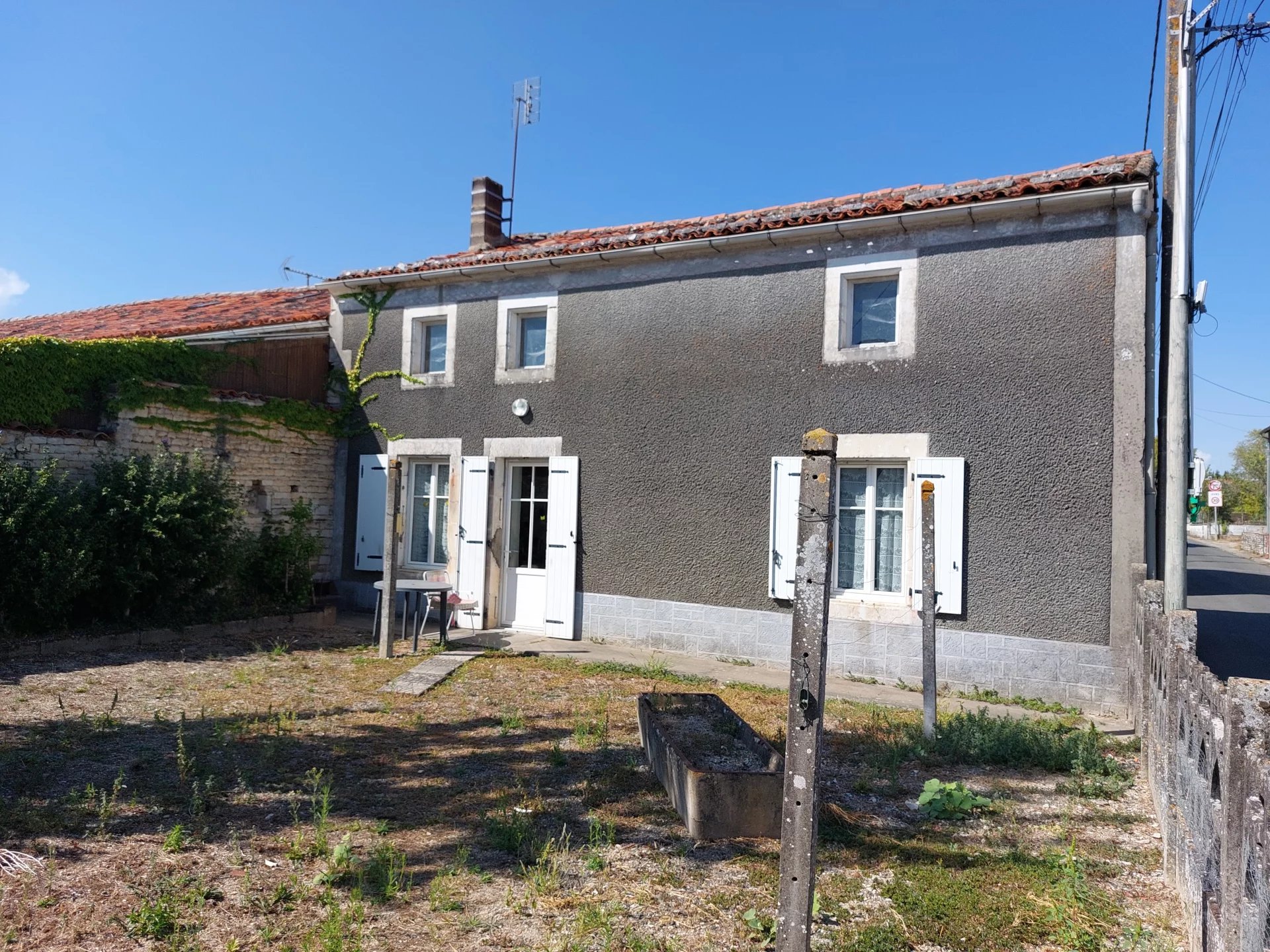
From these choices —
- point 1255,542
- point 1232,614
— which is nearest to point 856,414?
point 1232,614

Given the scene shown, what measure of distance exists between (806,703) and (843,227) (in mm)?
6847

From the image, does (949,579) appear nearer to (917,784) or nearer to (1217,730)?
(917,784)

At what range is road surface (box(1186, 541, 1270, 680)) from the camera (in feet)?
31.1

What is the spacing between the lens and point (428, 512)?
11453 millimetres

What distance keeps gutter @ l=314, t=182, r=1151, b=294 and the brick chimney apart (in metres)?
1.92

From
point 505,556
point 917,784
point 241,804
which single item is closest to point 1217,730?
point 917,784

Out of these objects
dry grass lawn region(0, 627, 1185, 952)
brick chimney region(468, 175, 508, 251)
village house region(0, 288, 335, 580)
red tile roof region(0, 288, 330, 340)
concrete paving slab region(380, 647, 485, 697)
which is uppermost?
brick chimney region(468, 175, 508, 251)

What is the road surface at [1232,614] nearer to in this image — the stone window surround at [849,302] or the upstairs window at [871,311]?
the stone window surround at [849,302]

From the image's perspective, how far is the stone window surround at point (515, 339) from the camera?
10.5 m

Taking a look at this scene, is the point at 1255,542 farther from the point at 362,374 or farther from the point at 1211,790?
the point at 1211,790

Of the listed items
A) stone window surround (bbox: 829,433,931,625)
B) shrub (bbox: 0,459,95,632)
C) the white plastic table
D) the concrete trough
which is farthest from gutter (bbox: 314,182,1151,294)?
the concrete trough

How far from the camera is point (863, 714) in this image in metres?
7.12

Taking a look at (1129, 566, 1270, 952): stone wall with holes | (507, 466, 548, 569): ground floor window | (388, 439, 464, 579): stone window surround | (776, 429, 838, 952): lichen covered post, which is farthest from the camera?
(388, 439, 464, 579): stone window surround

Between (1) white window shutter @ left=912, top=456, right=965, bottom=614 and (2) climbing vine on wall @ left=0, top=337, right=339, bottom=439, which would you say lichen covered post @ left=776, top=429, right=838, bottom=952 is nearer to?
(1) white window shutter @ left=912, top=456, right=965, bottom=614
